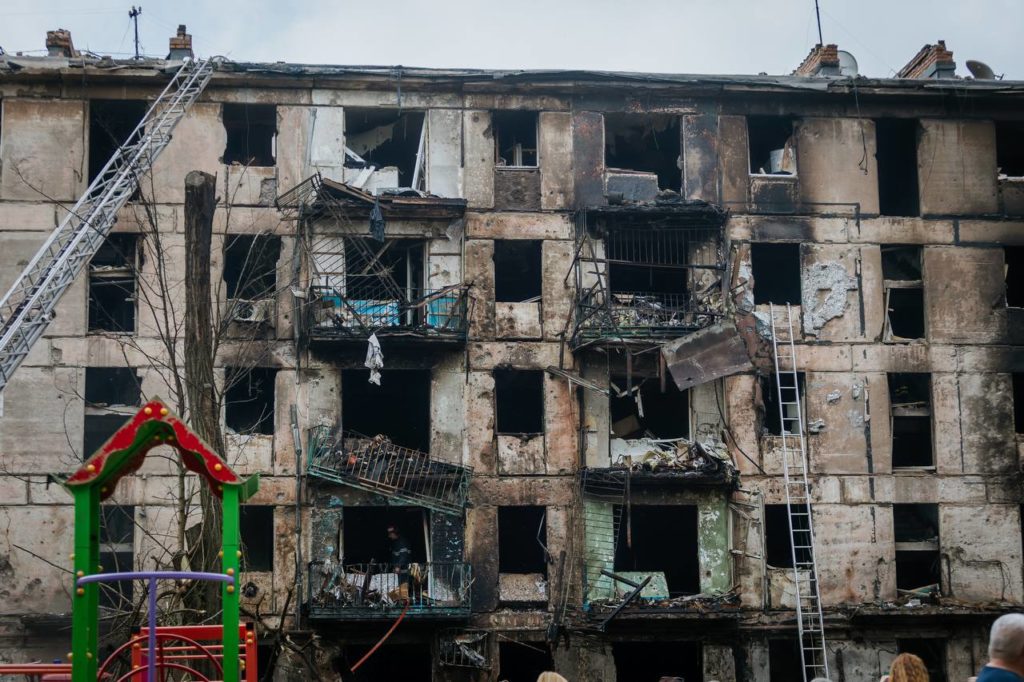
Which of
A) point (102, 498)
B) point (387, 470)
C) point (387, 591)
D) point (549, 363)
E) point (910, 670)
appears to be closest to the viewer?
point (910, 670)

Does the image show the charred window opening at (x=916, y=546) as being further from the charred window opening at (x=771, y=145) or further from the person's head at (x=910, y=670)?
the person's head at (x=910, y=670)

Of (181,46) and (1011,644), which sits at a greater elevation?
(181,46)

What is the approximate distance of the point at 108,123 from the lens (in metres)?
28.0

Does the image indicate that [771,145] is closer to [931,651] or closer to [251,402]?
[931,651]

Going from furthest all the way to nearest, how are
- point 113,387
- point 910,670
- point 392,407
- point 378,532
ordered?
point 392,407
point 378,532
point 113,387
point 910,670

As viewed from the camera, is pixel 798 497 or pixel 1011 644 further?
pixel 798 497

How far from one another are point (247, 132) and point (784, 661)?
58.1ft

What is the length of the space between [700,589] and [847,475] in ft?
14.2

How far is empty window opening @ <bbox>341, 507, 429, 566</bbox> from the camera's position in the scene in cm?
2855

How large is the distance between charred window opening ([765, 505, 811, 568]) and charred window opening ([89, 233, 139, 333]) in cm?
1541

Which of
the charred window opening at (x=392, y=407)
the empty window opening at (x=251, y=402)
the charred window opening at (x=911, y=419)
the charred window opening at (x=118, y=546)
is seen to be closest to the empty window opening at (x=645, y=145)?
the charred window opening at (x=392, y=407)

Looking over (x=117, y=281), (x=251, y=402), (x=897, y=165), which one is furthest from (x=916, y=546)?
(x=117, y=281)

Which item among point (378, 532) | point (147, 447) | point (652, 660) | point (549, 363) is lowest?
point (652, 660)

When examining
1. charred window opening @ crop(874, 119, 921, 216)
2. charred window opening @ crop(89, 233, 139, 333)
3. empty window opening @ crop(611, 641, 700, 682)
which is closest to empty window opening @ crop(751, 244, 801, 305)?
charred window opening @ crop(874, 119, 921, 216)
